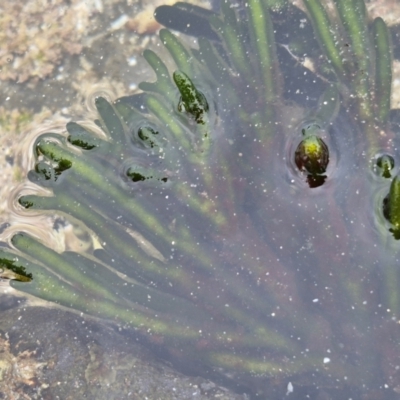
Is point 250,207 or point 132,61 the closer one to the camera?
point 250,207

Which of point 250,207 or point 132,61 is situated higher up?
point 132,61

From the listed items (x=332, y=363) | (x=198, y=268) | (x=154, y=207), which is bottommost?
(x=332, y=363)

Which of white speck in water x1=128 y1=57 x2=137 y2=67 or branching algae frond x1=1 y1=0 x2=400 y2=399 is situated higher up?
white speck in water x1=128 y1=57 x2=137 y2=67

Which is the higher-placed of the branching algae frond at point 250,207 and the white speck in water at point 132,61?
the white speck in water at point 132,61

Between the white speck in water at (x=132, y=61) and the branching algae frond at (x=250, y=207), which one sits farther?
the white speck in water at (x=132, y=61)

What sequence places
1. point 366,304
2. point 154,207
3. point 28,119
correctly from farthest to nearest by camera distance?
point 28,119, point 154,207, point 366,304

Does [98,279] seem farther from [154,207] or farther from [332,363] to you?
[332,363]

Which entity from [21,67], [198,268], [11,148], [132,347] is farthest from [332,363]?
[21,67]

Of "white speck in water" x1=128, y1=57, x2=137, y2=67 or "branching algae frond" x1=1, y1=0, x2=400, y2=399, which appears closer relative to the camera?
"branching algae frond" x1=1, y1=0, x2=400, y2=399
